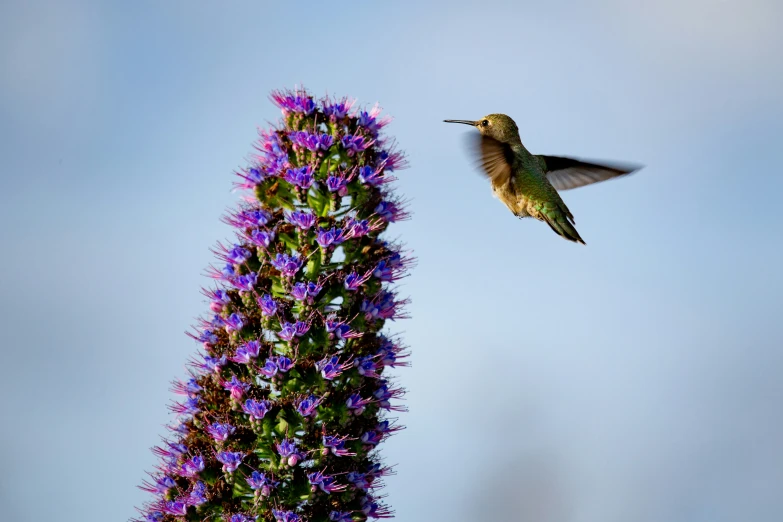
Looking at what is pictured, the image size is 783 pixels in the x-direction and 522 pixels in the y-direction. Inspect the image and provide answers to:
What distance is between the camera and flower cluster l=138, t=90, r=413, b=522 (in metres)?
8.52

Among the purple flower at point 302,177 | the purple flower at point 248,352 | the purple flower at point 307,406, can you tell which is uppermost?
the purple flower at point 302,177

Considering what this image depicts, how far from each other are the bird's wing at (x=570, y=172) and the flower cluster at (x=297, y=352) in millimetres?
4396

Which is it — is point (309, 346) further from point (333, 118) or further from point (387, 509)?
point (333, 118)

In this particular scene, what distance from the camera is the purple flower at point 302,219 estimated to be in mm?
9078

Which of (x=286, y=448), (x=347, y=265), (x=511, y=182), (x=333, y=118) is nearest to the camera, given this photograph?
(x=286, y=448)

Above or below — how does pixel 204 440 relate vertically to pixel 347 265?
below

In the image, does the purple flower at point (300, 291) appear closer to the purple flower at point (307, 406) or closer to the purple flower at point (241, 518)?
the purple flower at point (307, 406)

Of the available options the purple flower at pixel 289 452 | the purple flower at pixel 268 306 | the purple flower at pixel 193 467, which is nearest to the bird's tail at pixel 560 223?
the purple flower at pixel 268 306

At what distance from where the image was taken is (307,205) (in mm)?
9391

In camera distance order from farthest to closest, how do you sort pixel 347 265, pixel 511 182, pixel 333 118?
pixel 511 182 < pixel 333 118 < pixel 347 265

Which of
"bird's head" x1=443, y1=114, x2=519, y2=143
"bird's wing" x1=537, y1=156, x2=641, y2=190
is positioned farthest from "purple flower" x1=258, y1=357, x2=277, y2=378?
"bird's wing" x1=537, y1=156, x2=641, y2=190

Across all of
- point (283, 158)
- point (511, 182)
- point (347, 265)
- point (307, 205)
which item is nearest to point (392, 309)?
point (347, 265)

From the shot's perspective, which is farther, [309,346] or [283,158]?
[283,158]

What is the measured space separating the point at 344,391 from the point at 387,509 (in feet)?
4.33
